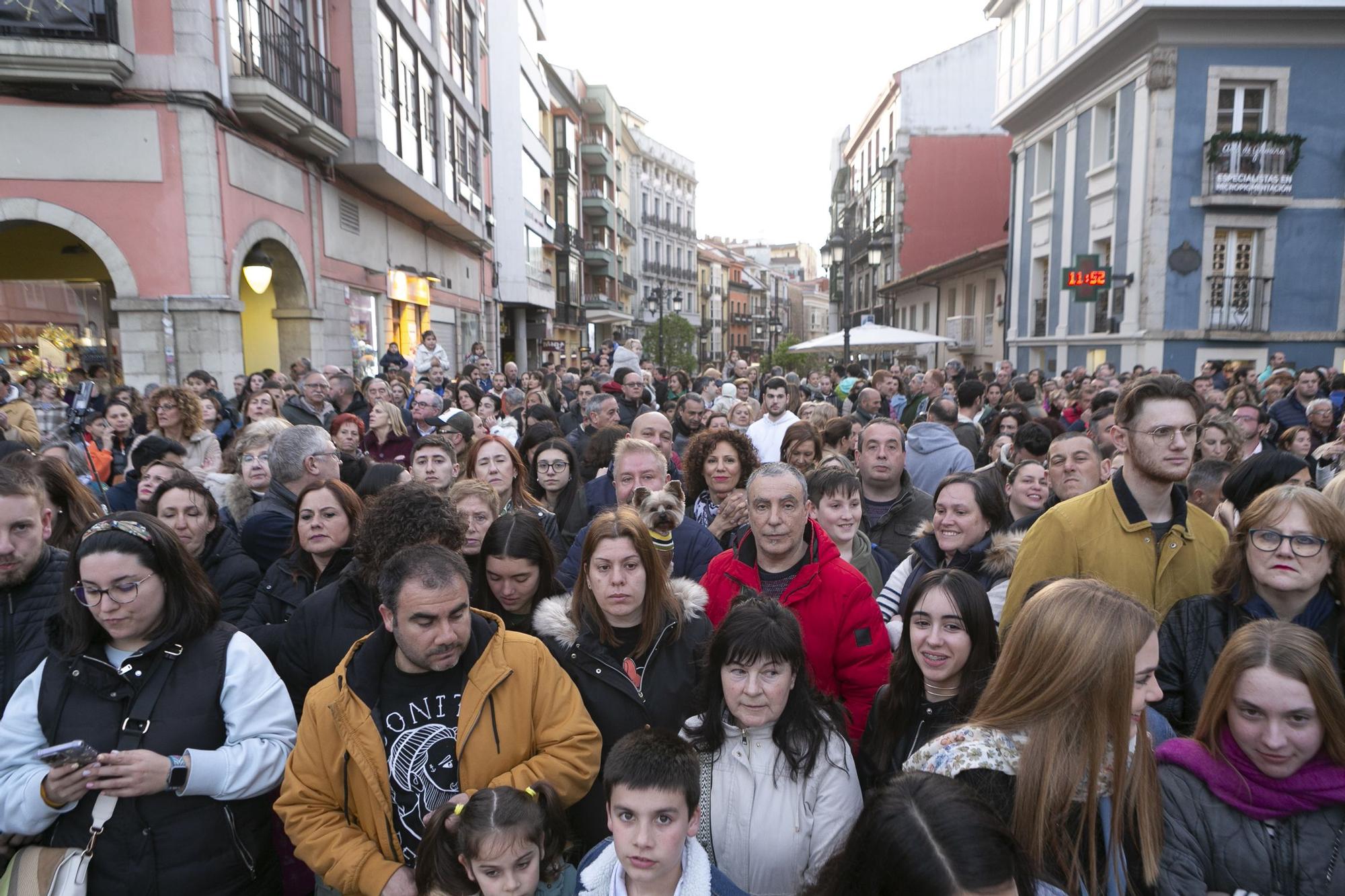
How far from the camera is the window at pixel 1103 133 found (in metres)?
20.6

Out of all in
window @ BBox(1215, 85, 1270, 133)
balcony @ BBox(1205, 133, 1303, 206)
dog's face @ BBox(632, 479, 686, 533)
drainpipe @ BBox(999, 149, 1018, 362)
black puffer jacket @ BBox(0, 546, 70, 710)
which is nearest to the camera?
black puffer jacket @ BBox(0, 546, 70, 710)

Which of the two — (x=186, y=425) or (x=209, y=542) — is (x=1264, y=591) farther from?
(x=186, y=425)

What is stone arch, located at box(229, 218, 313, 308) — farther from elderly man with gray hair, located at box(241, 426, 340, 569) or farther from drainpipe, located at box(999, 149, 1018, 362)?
drainpipe, located at box(999, 149, 1018, 362)

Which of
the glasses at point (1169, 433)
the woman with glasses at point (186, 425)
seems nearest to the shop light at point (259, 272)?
the woman with glasses at point (186, 425)

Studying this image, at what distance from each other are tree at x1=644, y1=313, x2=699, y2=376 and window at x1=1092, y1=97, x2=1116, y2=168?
1468cm

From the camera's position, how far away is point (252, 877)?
2.86 meters

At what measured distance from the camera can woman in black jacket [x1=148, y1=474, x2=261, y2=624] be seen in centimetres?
383

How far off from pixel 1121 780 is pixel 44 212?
13009 millimetres

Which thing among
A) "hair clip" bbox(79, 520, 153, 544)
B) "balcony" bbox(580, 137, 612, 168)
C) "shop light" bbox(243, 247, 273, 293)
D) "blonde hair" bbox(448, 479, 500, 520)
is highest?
"balcony" bbox(580, 137, 612, 168)

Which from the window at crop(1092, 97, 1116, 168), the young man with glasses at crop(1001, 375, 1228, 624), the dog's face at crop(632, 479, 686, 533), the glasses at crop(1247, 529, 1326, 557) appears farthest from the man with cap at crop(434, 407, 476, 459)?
the window at crop(1092, 97, 1116, 168)

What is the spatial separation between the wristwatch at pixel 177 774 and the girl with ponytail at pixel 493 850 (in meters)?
0.81

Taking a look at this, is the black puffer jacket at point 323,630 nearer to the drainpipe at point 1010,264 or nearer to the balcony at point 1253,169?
the balcony at point 1253,169

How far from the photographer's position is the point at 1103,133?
20.9 m

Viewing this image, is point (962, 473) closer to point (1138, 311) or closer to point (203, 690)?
point (203, 690)
